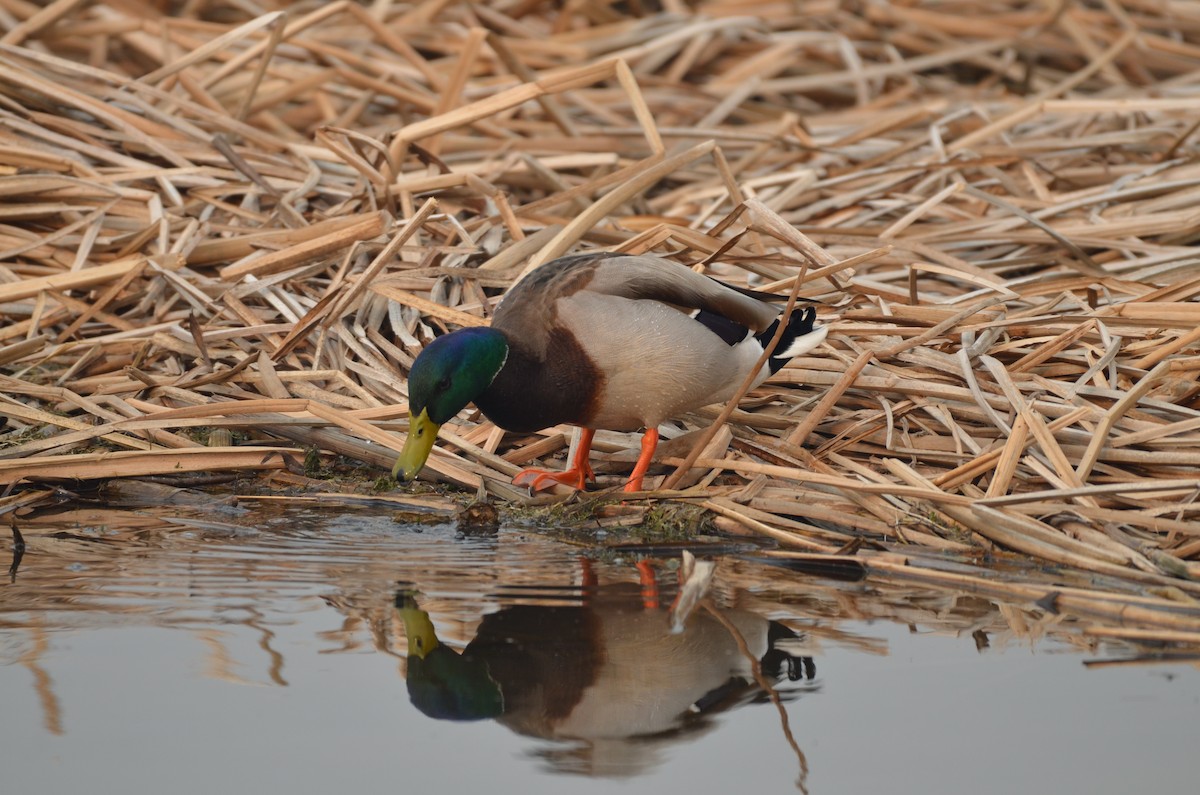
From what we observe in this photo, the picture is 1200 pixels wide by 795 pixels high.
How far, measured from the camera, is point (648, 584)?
117 inches

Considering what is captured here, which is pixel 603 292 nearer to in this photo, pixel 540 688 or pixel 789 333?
pixel 789 333

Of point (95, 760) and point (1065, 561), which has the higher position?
point (1065, 561)

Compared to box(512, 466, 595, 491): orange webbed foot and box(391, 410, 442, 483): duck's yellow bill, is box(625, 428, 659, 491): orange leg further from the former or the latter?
box(391, 410, 442, 483): duck's yellow bill

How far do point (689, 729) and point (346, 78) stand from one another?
184 inches

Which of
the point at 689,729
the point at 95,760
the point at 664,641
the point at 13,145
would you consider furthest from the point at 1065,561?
the point at 13,145

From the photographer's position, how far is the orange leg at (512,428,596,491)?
12.3 ft

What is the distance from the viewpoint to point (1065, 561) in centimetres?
306

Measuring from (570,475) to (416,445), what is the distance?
2.15 feet

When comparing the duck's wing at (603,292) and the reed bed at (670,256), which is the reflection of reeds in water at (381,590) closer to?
the reed bed at (670,256)

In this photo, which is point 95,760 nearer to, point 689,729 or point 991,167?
point 689,729

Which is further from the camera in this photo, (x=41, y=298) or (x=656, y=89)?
(x=656, y=89)

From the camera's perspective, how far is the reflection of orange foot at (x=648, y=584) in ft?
9.21

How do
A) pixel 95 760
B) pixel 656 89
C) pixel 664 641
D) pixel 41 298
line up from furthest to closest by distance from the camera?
pixel 656 89, pixel 41 298, pixel 664 641, pixel 95 760

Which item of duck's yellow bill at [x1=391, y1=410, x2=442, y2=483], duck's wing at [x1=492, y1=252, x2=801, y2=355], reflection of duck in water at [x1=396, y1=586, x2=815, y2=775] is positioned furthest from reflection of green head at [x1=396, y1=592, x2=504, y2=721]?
duck's wing at [x1=492, y1=252, x2=801, y2=355]
